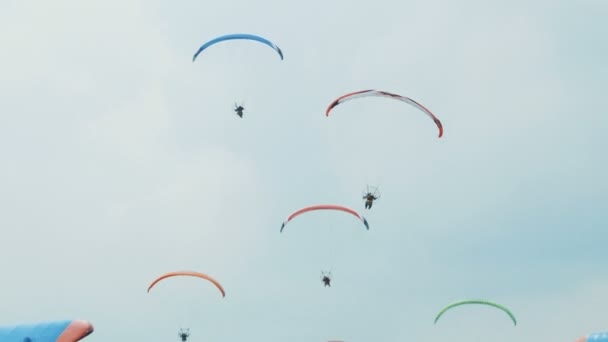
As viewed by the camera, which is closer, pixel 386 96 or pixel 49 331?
pixel 49 331

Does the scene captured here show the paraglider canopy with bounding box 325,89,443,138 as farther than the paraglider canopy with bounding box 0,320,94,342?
Yes

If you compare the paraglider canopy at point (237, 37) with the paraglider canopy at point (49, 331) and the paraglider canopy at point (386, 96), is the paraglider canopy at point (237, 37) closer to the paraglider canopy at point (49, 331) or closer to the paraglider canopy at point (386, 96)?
the paraglider canopy at point (386, 96)

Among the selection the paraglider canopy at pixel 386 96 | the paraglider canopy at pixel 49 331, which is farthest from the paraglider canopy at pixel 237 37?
the paraglider canopy at pixel 49 331

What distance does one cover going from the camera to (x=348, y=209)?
32406mm

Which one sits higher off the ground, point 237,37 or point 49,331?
point 237,37

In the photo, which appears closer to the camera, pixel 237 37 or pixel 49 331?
pixel 49 331

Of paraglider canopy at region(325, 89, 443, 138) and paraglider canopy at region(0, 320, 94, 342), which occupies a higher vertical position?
paraglider canopy at region(325, 89, 443, 138)

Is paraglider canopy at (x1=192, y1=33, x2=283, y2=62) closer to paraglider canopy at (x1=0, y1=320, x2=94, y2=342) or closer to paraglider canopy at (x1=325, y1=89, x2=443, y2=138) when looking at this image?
paraglider canopy at (x1=325, y1=89, x2=443, y2=138)

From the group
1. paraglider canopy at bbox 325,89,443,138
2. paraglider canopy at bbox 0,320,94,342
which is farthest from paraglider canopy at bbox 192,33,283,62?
paraglider canopy at bbox 0,320,94,342

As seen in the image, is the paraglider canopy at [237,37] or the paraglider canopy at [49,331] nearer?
the paraglider canopy at [49,331]

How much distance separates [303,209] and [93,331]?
18554 millimetres

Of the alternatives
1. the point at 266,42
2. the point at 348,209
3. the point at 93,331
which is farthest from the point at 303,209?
the point at 93,331

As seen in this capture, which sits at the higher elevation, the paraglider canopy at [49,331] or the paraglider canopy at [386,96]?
the paraglider canopy at [386,96]

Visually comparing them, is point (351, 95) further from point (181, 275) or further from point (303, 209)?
point (181, 275)
